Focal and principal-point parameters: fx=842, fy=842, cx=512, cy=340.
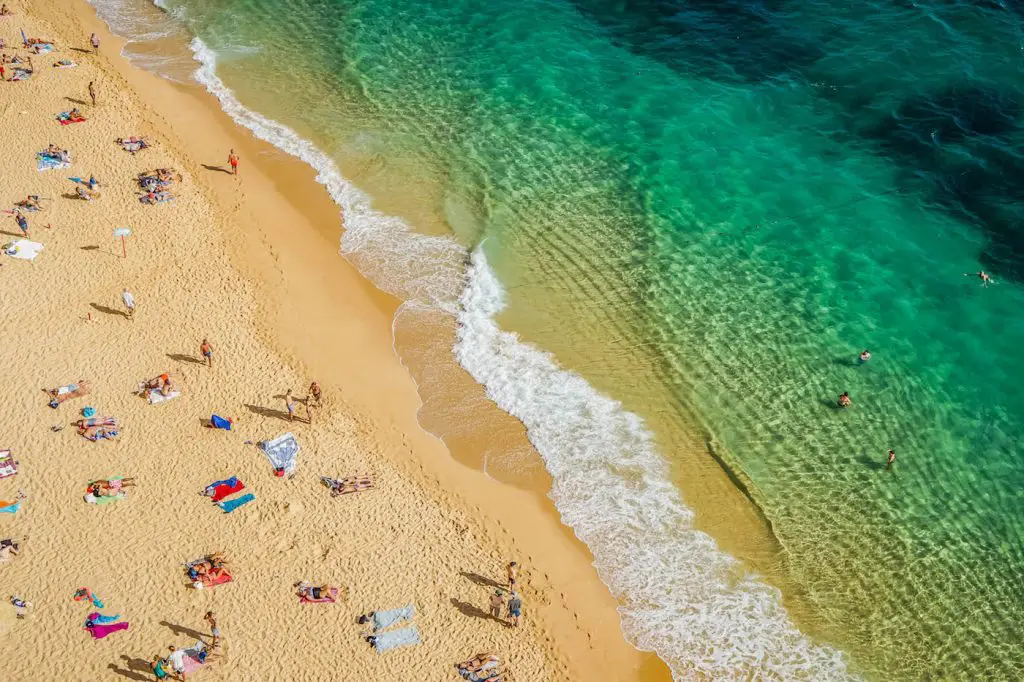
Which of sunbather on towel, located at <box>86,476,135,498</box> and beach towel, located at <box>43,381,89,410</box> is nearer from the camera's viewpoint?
sunbather on towel, located at <box>86,476,135,498</box>

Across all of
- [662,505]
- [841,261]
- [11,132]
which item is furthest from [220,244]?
[841,261]

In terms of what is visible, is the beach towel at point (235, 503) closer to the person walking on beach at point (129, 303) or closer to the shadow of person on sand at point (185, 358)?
the shadow of person on sand at point (185, 358)

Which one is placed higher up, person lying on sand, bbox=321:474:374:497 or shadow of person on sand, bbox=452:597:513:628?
person lying on sand, bbox=321:474:374:497

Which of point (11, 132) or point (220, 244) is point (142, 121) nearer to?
point (11, 132)

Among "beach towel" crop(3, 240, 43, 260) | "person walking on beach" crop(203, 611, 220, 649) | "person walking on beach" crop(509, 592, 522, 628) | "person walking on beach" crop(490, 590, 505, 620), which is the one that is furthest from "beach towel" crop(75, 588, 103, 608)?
"beach towel" crop(3, 240, 43, 260)

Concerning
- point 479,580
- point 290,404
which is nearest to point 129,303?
Result: point 290,404

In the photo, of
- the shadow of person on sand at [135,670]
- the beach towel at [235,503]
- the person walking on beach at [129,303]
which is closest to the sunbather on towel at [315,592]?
the beach towel at [235,503]

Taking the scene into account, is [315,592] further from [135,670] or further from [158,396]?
[158,396]

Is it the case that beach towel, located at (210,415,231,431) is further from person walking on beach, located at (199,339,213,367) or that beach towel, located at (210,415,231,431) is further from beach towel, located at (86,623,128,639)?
beach towel, located at (86,623,128,639)
